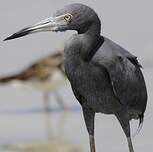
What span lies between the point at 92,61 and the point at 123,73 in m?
0.25

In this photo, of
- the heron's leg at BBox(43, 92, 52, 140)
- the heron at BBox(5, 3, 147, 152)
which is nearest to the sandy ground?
the heron's leg at BBox(43, 92, 52, 140)

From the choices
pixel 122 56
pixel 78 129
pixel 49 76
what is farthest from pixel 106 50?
pixel 49 76

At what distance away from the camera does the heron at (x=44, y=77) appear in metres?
14.5

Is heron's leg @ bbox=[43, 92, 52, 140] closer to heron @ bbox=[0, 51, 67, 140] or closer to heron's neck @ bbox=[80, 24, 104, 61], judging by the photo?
heron @ bbox=[0, 51, 67, 140]

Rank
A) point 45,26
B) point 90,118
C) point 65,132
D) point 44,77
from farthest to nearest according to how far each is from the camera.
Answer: point 44,77 < point 65,132 < point 90,118 < point 45,26

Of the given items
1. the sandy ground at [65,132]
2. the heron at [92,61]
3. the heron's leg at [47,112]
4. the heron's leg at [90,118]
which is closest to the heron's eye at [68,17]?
the heron at [92,61]

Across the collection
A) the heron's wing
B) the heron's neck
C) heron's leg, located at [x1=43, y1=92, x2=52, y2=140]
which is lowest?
heron's leg, located at [x1=43, y1=92, x2=52, y2=140]

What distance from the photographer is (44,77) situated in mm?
15125

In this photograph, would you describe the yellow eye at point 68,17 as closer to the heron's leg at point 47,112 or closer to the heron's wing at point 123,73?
the heron's wing at point 123,73

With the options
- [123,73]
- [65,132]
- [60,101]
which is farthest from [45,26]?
[60,101]

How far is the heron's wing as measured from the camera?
5121 millimetres

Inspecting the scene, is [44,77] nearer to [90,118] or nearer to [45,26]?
[90,118]

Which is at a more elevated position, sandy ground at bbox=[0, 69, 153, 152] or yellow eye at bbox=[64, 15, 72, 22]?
yellow eye at bbox=[64, 15, 72, 22]

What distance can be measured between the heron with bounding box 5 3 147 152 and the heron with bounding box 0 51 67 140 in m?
9.06
